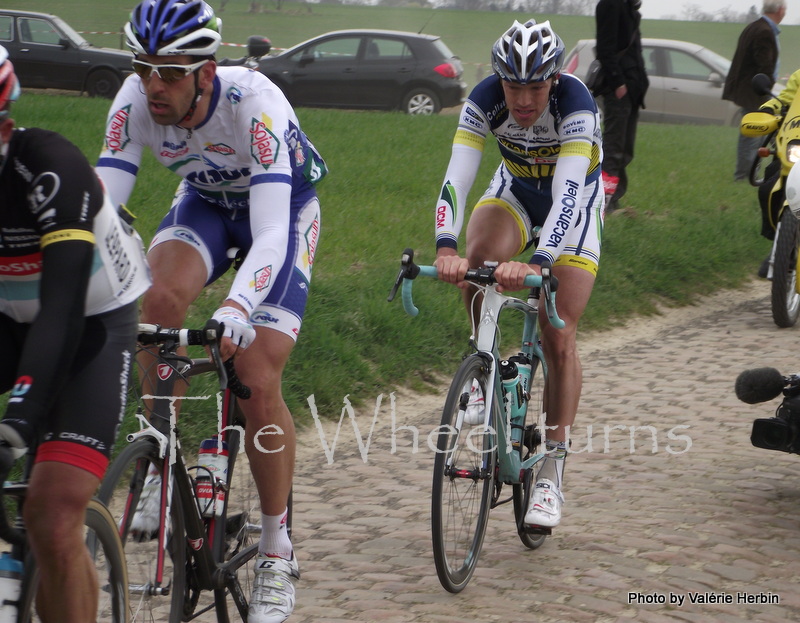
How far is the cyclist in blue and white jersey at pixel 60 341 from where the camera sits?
2736mm

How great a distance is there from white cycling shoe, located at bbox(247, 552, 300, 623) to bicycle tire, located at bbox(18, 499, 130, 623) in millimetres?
816

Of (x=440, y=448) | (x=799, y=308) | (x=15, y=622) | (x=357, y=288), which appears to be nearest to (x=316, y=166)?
(x=440, y=448)

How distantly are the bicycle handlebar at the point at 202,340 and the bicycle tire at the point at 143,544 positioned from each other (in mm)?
311

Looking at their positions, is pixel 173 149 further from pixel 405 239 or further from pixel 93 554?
pixel 405 239

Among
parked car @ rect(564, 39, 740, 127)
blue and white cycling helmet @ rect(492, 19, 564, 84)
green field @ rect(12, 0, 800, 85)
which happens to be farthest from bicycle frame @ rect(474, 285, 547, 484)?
green field @ rect(12, 0, 800, 85)

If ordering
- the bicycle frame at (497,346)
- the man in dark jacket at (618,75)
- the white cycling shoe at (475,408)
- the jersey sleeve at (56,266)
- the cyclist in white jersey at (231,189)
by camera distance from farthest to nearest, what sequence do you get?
1. the man in dark jacket at (618,75)
2. the bicycle frame at (497,346)
3. the white cycling shoe at (475,408)
4. the cyclist in white jersey at (231,189)
5. the jersey sleeve at (56,266)

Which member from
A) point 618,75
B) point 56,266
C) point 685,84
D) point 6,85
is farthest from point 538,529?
point 685,84

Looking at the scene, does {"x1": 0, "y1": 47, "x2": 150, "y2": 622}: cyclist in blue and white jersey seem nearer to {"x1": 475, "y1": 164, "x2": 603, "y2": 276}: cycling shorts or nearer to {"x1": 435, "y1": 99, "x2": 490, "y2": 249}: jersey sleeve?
{"x1": 435, "y1": 99, "x2": 490, "y2": 249}: jersey sleeve

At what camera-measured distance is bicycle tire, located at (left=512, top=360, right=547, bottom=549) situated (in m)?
5.07

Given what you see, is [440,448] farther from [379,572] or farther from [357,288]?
[357,288]

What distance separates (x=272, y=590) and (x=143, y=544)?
75cm

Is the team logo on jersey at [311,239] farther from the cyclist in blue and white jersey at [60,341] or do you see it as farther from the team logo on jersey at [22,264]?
the team logo on jersey at [22,264]

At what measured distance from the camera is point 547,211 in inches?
219

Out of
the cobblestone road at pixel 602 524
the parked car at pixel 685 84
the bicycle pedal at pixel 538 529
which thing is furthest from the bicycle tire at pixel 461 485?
the parked car at pixel 685 84
